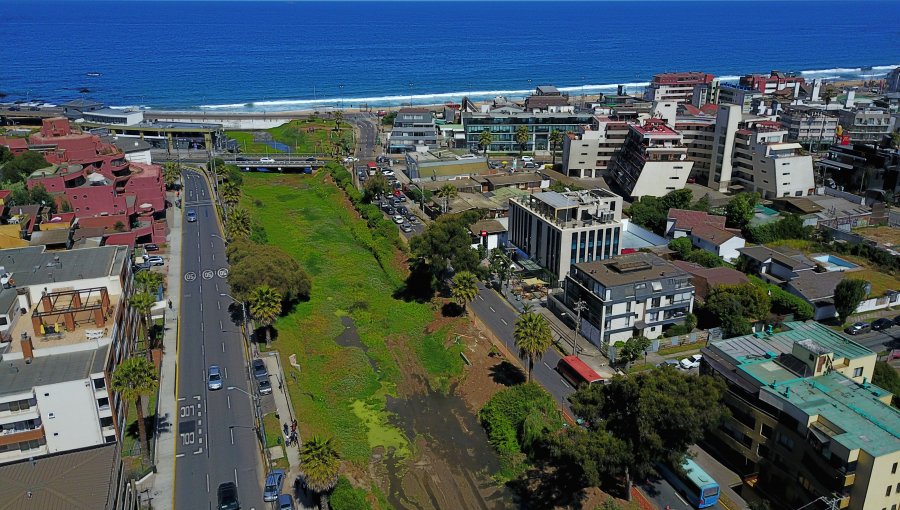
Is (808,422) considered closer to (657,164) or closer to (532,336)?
(532,336)

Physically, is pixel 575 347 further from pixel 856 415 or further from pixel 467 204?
pixel 467 204

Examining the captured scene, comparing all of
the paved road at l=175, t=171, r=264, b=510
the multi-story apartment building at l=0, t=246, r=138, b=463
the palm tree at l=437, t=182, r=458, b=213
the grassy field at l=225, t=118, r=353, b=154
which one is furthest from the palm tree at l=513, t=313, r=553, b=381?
the grassy field at l=225, t=118, r=353, b=154

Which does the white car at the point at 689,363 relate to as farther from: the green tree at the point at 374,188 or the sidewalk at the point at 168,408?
the green tree at the point at 374,188

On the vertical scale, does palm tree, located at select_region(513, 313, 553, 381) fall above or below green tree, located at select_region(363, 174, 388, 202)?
below

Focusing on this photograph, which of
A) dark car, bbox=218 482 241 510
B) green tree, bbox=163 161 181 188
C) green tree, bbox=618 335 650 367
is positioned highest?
green tree, bbox=163 161 181 188

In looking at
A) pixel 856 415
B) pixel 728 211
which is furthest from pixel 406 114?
pixel 856 415

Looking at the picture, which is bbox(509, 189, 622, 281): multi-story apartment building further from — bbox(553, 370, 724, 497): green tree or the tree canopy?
bbox(553, 370, 724, 497): green tree
